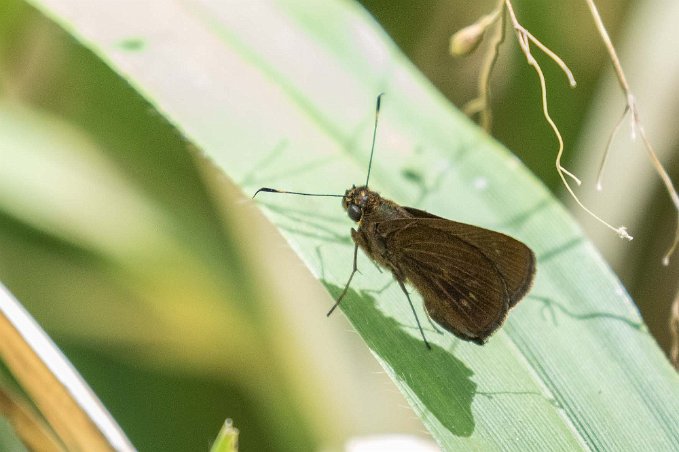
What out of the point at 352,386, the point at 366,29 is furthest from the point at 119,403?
the point at 366,29

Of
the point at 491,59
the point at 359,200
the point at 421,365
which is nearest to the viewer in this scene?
the point at 421,365

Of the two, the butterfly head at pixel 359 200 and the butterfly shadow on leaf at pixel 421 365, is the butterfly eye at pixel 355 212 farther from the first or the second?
the butterfly shadow on leaf at pixel 421 365

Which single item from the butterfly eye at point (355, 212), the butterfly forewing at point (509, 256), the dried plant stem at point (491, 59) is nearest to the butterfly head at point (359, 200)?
the butterfly eye at point (355, 212)

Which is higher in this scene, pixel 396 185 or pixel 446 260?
pixel 396 185

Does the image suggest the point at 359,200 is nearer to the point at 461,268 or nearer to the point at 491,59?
the point at 461,268

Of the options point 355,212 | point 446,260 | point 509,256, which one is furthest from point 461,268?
point 355,212

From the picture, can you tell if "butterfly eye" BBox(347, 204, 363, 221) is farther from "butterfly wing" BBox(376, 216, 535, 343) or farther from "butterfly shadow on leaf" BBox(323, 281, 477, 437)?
"butterfly shadow on leaf" BBox(323, 281, 477, 437)
